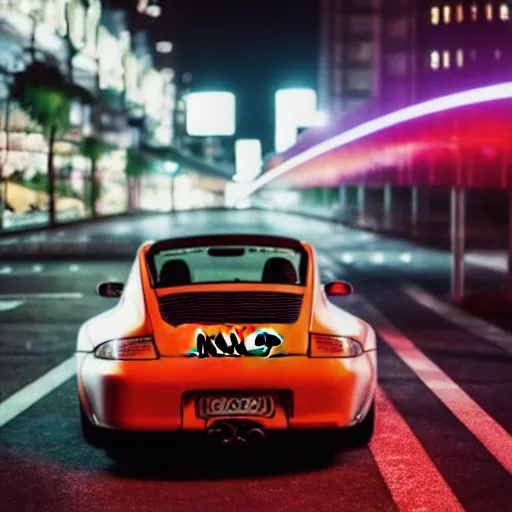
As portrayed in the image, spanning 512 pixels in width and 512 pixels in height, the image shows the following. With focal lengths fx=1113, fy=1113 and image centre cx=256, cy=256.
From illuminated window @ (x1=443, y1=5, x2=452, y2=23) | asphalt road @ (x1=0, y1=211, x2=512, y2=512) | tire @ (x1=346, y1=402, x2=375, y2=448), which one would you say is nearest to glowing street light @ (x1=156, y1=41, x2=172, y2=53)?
illuminated window @ (x1=443, y1=5, x2=452, y2=23)

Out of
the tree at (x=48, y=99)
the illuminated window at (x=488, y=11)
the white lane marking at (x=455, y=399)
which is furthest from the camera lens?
the illuminated window at (x=488, y=11)

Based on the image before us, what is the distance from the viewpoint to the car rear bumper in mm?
6000

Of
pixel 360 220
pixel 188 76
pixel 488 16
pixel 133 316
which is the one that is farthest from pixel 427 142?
pixel 188 76

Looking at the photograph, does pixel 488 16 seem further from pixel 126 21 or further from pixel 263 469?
pixel 263 469

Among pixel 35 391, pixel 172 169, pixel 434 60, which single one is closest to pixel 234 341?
pixel 35 391

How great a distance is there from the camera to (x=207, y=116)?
11588 cm

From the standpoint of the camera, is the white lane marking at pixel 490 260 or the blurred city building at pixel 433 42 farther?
the blurred city building at pixel 433 42

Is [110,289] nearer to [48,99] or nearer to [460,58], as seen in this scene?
[48,99]

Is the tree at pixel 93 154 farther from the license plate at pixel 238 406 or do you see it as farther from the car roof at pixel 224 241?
the license plate at pixel 238 406

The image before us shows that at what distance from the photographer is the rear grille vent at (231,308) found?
20.8 feet

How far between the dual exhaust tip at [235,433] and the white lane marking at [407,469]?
73 centimetres

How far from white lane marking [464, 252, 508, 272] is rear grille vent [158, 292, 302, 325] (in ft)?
62.8

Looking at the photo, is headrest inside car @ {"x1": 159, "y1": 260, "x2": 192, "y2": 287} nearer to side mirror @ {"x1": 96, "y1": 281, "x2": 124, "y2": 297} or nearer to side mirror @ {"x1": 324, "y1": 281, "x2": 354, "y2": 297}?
side mirror @ {"x1": 96, "y1": 281, "x2": 124, "y2": 297}

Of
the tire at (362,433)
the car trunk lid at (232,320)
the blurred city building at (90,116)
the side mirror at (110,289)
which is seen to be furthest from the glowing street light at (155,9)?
the tire at (362,433)
